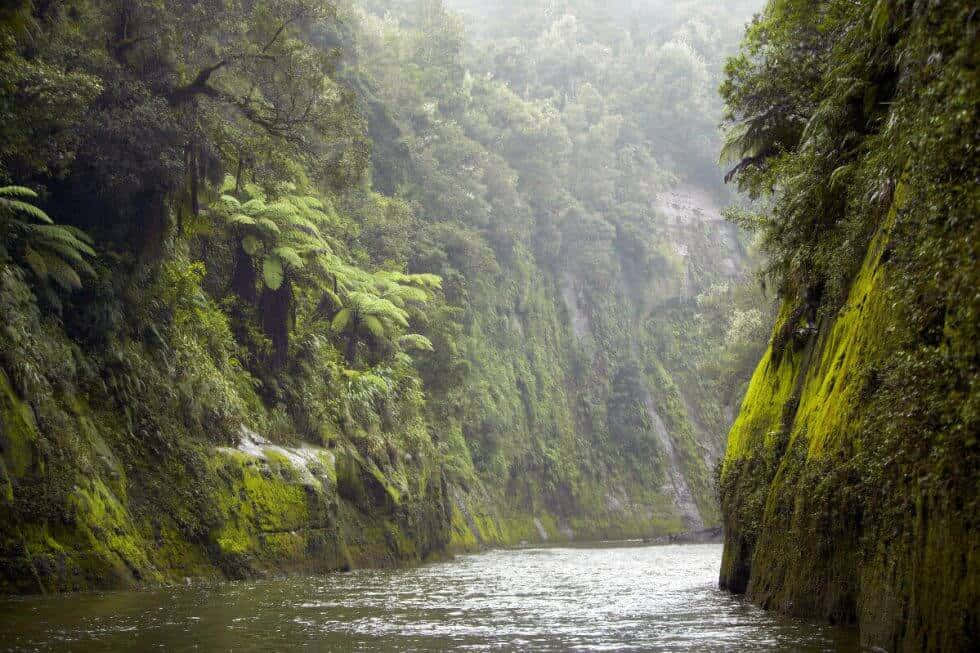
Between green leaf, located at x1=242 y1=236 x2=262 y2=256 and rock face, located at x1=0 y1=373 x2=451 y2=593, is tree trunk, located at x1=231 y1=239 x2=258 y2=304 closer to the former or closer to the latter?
green leaf, located at x1=242 y1=236 x2=262 y2=256

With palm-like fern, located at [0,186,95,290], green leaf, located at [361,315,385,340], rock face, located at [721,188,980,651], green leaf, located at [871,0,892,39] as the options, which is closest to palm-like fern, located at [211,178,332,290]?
green leaf, located at [361,315,385,340]

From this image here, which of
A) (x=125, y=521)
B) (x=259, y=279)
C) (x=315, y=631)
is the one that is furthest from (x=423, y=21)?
(x=315, y=631)

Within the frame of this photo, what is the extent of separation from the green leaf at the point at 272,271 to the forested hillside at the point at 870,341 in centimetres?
1009

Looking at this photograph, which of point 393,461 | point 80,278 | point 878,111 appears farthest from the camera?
point 393,461

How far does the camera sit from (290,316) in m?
20.7

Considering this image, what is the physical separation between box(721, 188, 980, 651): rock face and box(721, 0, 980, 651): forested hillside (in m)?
0.02

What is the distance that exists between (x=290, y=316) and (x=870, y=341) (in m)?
14.9

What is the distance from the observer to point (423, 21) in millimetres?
43688

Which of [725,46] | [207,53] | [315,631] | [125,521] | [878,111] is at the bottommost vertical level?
[315,631]

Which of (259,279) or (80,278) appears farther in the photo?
(259,279)

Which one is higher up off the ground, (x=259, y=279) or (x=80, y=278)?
(x=259, y=279)

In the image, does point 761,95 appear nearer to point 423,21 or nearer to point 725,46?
point 423,21

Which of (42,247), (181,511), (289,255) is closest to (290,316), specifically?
(289,255)

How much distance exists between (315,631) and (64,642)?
2.17 m
